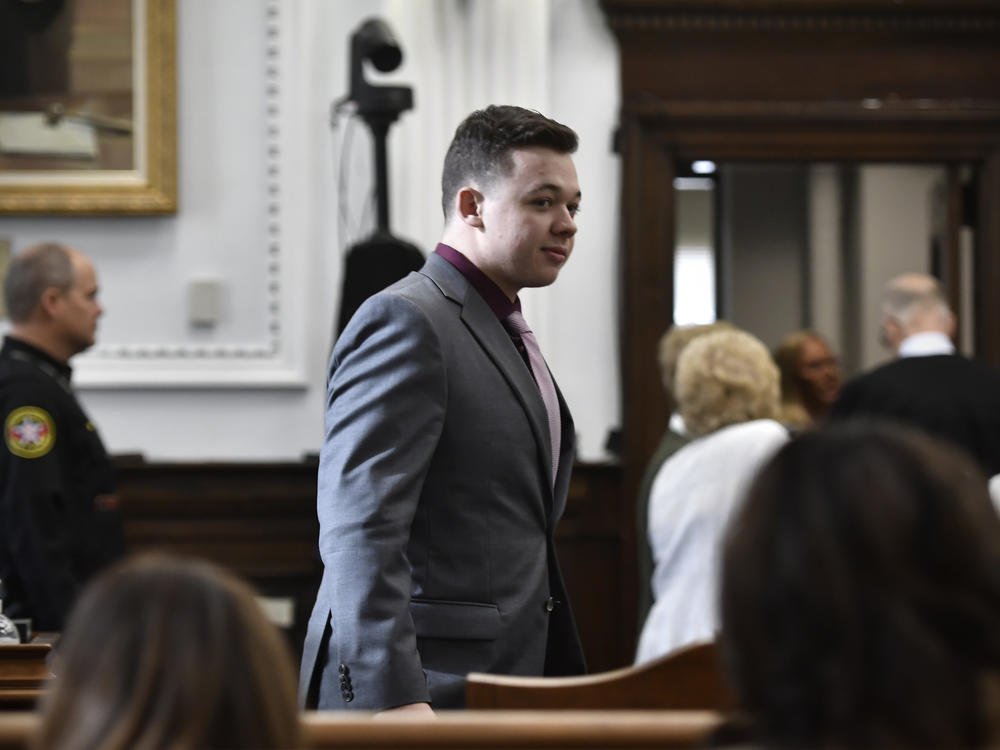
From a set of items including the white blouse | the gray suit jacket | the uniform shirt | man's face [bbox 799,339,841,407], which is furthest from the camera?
man's face [bbox 799,339,841,407]

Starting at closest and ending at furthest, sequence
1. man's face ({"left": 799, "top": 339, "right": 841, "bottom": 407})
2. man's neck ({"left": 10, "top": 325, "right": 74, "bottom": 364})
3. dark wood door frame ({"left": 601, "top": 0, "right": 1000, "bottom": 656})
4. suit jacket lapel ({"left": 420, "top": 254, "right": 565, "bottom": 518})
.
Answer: suit jacket lapel ({"left": 420, "top": 254, "right": 565, "bottom": 518}) → man's neck ({"left": 10, "top": 325, "right": 74, "bottom": 364}) → dark wood door frame ({"left": 601, "top": 0, "right": 1000, "bottom": 656}) → man's face ({"left": 799, "top": 339, "right": 841, "bottom": 407})

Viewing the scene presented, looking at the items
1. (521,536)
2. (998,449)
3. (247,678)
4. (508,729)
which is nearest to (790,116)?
(998,449)

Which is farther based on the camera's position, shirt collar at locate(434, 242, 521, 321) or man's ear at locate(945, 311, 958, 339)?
man's ear at locate(945, 311, 958, 339)

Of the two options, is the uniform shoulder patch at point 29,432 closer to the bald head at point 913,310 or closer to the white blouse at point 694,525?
the white blouse at point 694,525

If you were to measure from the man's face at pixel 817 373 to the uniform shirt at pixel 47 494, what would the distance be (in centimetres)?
251

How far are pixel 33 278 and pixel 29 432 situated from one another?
53 centimetres

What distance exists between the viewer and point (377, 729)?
48.3 inches

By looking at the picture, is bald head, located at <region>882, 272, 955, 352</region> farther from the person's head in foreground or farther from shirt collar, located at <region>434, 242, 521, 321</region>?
shirt collar, located at <region>434, 242, 521, 321</region>

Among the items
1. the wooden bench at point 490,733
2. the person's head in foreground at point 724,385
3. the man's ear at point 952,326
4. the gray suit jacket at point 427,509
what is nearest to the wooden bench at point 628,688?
the gray suit jacket at point 427,509

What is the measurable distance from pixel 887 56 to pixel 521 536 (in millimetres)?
3283

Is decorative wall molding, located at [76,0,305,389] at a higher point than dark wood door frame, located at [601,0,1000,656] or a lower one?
lower

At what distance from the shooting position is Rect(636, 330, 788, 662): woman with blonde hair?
10.8 feet

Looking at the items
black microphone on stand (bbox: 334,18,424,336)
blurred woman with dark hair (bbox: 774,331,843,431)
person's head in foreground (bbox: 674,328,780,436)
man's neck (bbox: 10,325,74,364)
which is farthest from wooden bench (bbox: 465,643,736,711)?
blurred woman with dark hair (bbox: 774,331,843,431)

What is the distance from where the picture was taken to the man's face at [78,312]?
358cm
